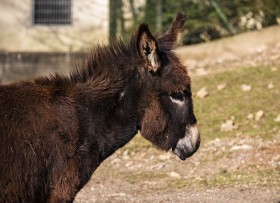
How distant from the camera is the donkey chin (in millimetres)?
7367

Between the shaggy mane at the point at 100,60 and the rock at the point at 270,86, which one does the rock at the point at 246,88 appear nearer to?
the rock at the point at 270,86

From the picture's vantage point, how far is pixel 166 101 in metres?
7.25

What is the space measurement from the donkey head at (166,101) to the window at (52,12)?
16231 millimetres

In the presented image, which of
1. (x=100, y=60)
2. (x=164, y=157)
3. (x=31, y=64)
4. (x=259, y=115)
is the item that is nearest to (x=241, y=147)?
(x=164, y=157)

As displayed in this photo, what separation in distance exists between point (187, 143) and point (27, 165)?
175cm

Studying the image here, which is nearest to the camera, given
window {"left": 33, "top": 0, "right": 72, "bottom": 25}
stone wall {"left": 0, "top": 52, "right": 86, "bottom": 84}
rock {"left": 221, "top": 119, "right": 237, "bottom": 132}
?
rock {"left": 221, "top": 119, "right": 237, "bottom": 132}

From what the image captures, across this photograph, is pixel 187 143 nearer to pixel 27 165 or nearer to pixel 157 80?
pixel 157 80

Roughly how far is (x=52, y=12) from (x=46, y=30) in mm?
606

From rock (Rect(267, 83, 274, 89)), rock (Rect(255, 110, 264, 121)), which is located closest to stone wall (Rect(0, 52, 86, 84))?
rock (Rect(267, 83, 274, 89))

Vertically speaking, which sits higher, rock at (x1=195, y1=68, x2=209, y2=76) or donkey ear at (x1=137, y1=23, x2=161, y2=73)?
donkey ear at (x1=137, y1=23, x2=161, y2=73)

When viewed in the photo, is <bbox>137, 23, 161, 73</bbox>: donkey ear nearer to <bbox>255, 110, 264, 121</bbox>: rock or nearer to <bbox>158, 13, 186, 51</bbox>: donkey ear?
<bbox>158, 13, 186, 51</bbox>: donkey ear

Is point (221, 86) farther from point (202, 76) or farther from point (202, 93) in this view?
point (202, 76)

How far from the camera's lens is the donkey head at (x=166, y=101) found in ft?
23.6

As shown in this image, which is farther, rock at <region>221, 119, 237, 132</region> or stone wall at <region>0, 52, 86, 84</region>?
stone wall at <region>0, 52, 86, 84</region>
